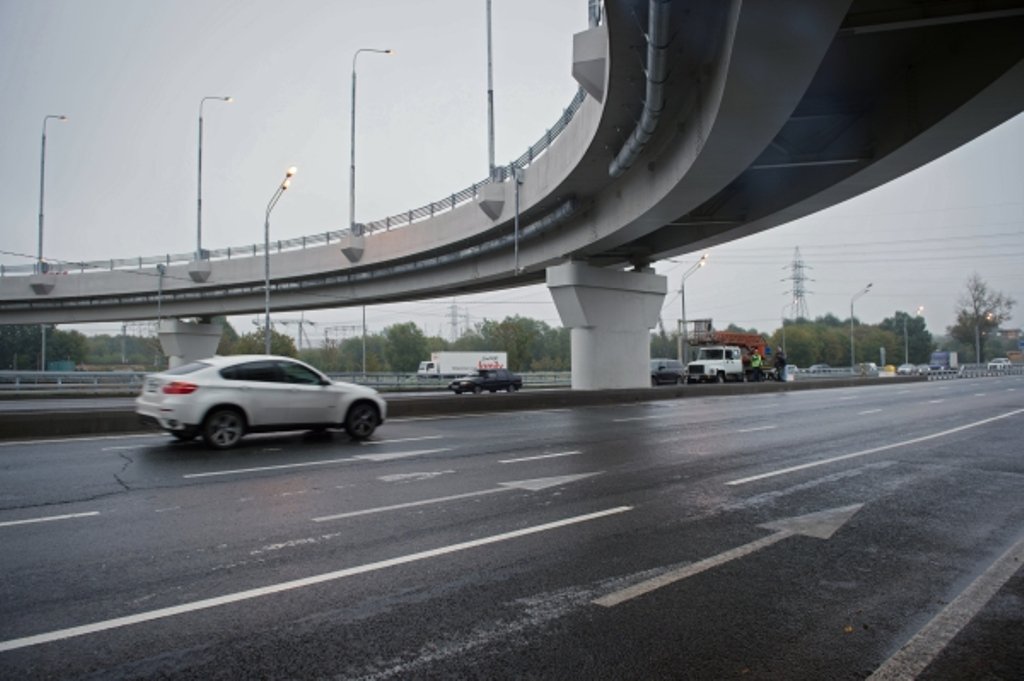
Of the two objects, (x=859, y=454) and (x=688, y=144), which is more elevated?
(x=688, y=144)

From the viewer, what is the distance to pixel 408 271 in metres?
35.4

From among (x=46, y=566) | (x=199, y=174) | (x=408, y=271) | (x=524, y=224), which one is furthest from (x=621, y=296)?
(x=199, y=174)

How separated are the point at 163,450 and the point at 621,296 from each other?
831 inches

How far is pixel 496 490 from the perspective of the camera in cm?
829

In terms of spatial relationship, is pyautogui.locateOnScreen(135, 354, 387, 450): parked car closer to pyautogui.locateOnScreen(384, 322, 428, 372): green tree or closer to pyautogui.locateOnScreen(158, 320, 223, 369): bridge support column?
pyautogui.locateOnScreen(158, 320, 223, 369): bridge support column

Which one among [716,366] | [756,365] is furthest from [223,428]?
[756,365]

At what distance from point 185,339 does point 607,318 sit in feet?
124

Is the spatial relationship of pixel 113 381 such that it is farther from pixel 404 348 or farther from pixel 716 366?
pixel 404 348

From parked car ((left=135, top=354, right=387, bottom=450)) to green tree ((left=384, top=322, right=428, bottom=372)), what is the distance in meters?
104

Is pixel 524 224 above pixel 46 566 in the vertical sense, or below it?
above

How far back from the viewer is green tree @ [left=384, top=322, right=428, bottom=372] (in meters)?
118

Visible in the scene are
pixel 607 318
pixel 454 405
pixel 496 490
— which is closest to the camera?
pixel 496 490

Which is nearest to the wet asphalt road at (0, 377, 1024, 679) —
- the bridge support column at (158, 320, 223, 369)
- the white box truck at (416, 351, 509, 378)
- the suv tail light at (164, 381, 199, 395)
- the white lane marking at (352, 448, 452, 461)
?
the white lane marking at (352, 448, 452, 461)

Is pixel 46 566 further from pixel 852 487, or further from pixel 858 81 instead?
pixel 858 81
